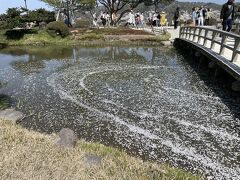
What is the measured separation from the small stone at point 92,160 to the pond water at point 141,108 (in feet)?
4.60

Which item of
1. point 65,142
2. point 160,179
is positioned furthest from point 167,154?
point 65,142

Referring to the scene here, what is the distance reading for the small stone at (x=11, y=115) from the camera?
1034 centimetres

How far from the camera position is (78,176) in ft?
20.5

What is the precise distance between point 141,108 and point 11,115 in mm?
4306

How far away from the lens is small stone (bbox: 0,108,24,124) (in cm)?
1034

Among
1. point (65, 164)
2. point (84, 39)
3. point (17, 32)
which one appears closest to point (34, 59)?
point (84, 39)

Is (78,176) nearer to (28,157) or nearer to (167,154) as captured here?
(28,157)

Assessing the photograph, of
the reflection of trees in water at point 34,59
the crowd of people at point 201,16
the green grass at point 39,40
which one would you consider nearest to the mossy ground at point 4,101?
the reflection of trees in water at point 34,59

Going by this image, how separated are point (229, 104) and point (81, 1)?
141ft

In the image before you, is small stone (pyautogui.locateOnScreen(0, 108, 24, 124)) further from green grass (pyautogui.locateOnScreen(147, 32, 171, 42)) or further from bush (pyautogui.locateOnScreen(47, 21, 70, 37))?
bush (pyautogui.locateOnScreen(47, 21, 70, 37))

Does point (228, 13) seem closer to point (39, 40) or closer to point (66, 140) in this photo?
point (66, 140)

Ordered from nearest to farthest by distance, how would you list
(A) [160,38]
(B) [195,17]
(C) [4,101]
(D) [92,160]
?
(D) [92,160] → (C) [4,101] → (A) [160,38] → (B) [195,17]

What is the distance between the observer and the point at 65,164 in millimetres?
6727

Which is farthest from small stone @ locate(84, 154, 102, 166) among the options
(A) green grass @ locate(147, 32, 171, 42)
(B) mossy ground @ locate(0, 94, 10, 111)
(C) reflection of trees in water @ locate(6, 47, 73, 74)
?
(A) green grass @ locate(147, 32, 171, 42)
